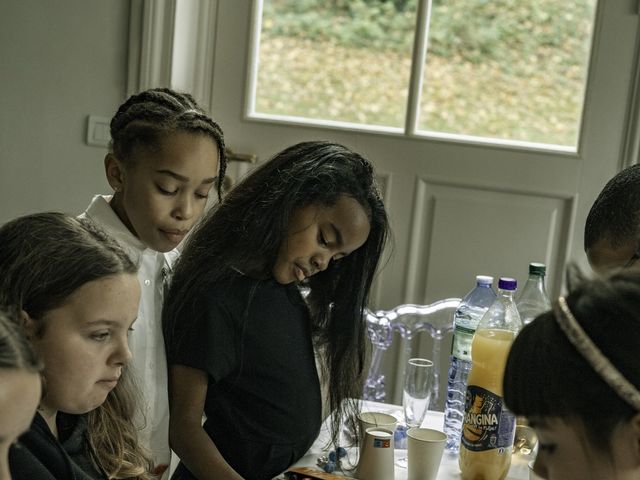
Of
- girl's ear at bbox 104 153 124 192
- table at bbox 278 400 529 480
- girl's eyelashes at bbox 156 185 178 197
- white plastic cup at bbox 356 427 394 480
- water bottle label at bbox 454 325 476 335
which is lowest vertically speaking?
table at bbox 278 400 529 480

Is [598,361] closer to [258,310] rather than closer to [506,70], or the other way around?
[258,310]

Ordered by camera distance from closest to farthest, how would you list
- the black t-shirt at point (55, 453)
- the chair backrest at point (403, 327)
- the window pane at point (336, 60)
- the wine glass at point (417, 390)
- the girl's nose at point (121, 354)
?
the black t-shirt at point (55, 453) → the girl's nose at point (121, 354) → the wine glass at point (417, 390) → the chair backrest at point (403, 327) → the window pane at point (336, 60)

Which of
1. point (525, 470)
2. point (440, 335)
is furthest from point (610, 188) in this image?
point (440, 335)

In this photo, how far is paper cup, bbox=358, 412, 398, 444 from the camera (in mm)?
1476

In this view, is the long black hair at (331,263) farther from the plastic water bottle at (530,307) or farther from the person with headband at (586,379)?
the person with headband at (586,379)

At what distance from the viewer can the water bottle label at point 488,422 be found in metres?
1.39

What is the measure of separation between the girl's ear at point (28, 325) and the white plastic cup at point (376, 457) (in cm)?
56

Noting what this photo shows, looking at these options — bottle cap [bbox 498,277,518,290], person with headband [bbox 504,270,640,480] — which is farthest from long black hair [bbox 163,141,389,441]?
person with headband [bbox 504,270,640,480]

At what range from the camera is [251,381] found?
59.3 inches

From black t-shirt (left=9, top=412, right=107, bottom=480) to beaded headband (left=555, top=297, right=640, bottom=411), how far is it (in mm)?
621

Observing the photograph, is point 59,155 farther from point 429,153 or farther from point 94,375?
point 94,375

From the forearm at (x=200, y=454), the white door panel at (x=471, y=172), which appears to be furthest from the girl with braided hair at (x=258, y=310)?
the white door panel at (x=471, y=172)

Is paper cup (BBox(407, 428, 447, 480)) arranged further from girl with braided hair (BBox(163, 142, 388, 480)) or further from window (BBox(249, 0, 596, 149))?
window (BBox(249, 0, 596, 149))

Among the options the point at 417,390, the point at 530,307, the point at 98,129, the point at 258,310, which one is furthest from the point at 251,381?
the point at 98,129
